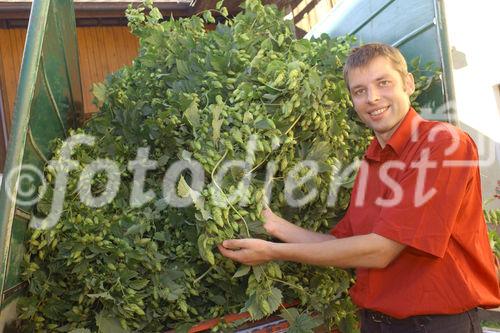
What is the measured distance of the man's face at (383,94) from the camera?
5.77 ft

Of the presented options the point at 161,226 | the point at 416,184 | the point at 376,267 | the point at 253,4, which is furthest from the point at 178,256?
the point at 253,4

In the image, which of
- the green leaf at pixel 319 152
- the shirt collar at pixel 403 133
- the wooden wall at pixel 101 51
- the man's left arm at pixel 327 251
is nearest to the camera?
the man's left arm at pixel 327 251

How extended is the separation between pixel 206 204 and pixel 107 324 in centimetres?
56

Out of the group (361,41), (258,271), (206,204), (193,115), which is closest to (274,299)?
(258,271)

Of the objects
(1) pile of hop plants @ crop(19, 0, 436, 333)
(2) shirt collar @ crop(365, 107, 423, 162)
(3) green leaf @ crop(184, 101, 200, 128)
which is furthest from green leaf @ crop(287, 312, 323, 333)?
(3) green leaf @ crop(184, 101, 200, 128)

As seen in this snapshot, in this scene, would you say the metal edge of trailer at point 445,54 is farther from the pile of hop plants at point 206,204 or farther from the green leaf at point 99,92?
the green leaf at point 99,92

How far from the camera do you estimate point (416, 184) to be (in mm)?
1582

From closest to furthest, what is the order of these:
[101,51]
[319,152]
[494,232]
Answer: [319,152] → [494,232] → [101,51]

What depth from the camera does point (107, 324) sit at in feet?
5.78

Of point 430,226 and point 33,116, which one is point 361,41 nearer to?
point 430,226

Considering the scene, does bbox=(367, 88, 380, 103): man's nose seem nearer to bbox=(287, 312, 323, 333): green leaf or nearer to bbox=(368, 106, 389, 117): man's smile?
bbox=(368, 106, 389, 117): man's smile

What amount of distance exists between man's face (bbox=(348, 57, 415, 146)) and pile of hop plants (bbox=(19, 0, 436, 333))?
19 cm

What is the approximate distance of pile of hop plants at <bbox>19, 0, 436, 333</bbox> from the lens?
1756mm

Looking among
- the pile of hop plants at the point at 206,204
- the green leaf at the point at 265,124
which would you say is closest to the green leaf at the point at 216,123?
the pile of hop plants at the point at 206,204
